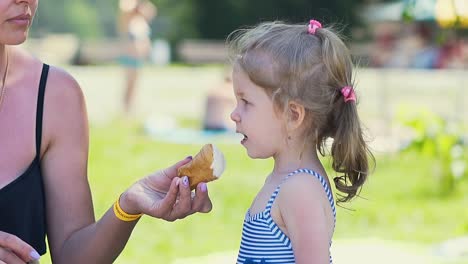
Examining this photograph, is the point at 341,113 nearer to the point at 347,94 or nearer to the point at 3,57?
the point at 347,94

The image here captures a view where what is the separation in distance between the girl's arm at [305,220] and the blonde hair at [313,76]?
0.49ft

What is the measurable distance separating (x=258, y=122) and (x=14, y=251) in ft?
1.91

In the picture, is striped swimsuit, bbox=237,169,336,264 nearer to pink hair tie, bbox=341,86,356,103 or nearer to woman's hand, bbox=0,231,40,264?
pink hair tie, bbox=341,86,356,103

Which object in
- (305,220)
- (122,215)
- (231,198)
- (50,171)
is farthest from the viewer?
(231,198)

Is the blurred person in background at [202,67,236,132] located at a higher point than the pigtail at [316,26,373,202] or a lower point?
lower

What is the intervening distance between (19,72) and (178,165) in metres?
0.49

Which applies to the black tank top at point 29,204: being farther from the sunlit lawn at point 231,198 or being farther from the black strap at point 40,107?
the sunlit lawn at point 231,198

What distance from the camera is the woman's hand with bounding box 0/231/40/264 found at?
6.97 ft

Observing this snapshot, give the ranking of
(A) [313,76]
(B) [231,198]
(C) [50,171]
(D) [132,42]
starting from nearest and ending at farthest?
(A) [313,76]
(C) [50,171]
(B) [231,198]
(D) [132,42]

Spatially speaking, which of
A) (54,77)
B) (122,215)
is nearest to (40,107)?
(54,77)

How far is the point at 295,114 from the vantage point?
84.5 inches

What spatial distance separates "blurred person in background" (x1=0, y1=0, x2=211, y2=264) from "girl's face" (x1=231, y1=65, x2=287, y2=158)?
149 millimetres

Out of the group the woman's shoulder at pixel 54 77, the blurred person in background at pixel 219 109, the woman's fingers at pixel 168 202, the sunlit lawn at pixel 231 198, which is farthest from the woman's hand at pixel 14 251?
the blurred person in background at pixel 219 109

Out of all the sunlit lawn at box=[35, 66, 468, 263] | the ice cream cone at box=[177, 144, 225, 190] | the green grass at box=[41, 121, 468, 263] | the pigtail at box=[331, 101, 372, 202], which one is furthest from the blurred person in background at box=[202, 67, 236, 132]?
the ice cream cone at box=[177, 144, 225, 190]
